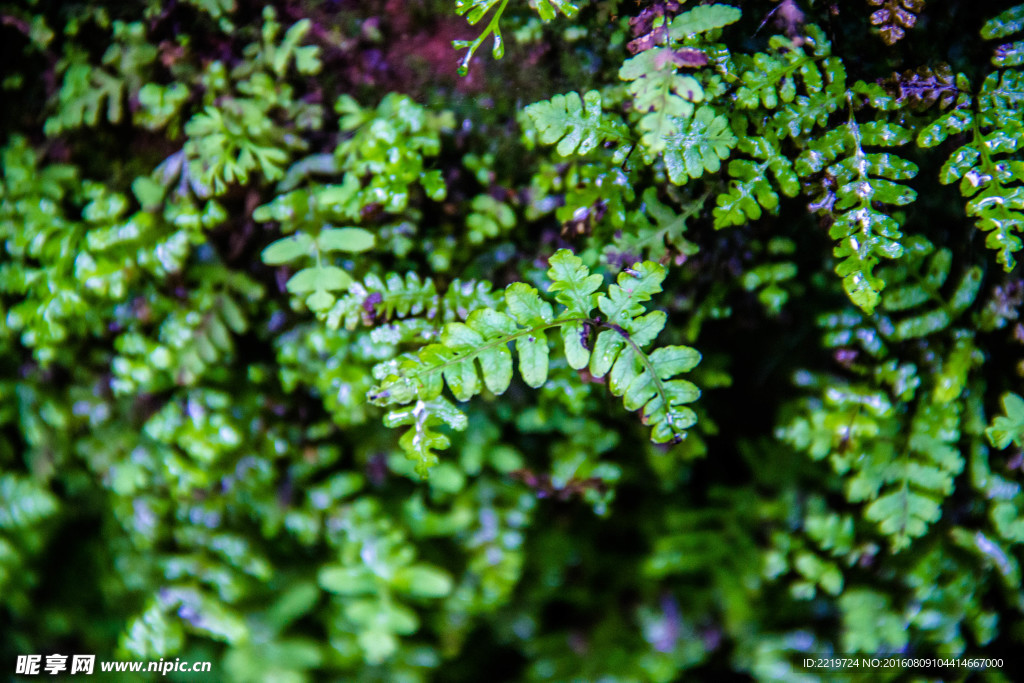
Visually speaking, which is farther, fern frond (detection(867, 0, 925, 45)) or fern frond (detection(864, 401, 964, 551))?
fern frond (detection(864, 401, 964, 551))

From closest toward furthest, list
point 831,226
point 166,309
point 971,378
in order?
point 831,226 → point 971,378 → point 166,309

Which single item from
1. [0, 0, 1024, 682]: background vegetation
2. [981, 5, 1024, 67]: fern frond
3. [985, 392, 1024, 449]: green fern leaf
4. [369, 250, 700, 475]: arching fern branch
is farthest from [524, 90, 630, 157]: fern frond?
[985, 392, 1024, 449]: green fern leaf

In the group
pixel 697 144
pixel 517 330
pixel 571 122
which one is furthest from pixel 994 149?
pixel 517 330

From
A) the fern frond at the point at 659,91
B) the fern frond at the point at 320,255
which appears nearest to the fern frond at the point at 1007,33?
the fern frond at the point at 659,91

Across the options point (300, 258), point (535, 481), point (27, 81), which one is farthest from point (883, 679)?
point (27, 81)

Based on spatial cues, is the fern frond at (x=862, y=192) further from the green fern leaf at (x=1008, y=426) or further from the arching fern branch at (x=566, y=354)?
the green fern leaf at (x=1008, y=426)

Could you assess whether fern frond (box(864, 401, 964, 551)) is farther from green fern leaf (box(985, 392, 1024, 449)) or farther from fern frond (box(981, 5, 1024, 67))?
fern frond (box(981, 5, 1024, 67))

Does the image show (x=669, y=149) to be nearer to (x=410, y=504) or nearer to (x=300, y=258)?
(x=300, y=258)

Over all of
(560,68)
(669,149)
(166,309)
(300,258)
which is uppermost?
(560,68)
